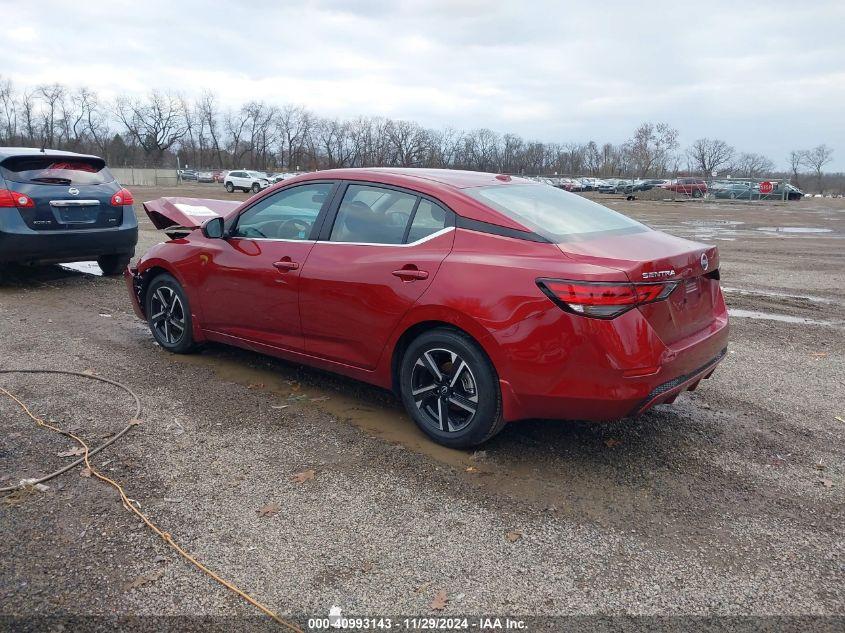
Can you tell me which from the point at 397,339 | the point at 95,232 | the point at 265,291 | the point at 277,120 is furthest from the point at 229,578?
the point at 277,120

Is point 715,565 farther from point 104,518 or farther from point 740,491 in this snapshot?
point 104,518

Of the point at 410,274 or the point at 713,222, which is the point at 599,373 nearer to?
the point at 410,274

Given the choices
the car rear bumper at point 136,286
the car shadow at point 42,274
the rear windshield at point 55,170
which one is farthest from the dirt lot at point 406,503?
the car shadow at point 42,274

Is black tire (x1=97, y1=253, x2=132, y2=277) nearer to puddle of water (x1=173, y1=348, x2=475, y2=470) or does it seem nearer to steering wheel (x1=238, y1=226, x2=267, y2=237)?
puddle of water (x1=173, y1=348, x2=475, y2=470)

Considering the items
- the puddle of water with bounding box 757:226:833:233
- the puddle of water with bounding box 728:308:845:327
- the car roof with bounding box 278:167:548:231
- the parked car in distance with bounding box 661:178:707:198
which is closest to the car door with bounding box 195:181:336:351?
the car roof with bounding box 278:167:548:231

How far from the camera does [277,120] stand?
12181cm

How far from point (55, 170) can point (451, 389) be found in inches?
280

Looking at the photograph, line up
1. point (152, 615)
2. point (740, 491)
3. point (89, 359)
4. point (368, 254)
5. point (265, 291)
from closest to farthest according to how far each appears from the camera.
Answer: point (152, 615) < point (740, 491) < point (368, 254) < point (265, 291) < point (89, 359)

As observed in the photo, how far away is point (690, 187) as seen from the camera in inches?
2053

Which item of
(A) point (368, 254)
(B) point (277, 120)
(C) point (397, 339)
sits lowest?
(C) point (397, 339)

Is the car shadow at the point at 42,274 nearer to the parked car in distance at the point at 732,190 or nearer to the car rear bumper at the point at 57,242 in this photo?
the car rear bumper at the point at 57,242

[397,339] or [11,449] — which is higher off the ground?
[397,339]

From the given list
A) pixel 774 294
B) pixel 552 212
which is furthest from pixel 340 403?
pixel 774 294

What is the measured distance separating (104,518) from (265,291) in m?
2.03
